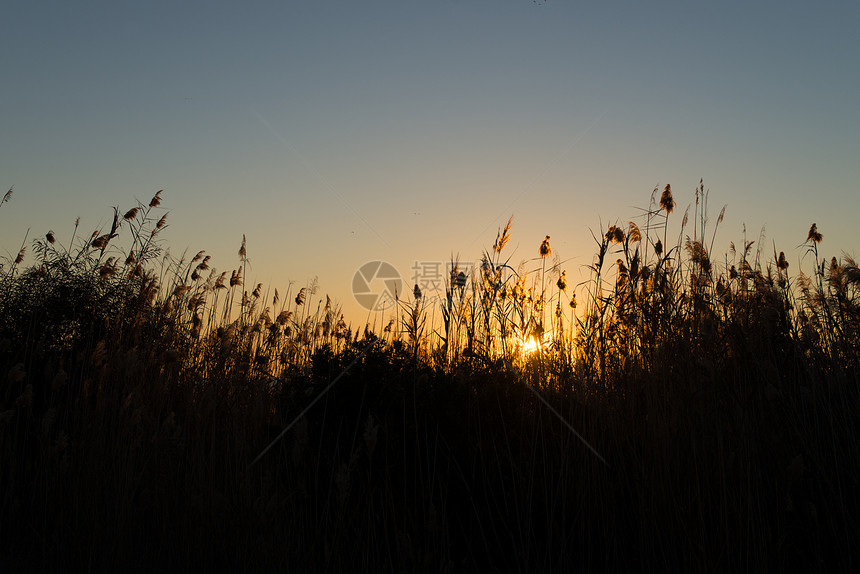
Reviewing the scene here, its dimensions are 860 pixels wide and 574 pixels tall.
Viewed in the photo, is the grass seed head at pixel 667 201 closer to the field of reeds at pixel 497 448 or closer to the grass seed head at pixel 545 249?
the field of reeds at pixel 497 448

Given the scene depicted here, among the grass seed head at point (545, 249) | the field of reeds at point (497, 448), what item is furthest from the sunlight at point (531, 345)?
the grass seed head at point (545, 249)

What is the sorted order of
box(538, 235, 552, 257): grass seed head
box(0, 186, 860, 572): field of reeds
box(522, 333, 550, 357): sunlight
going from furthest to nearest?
1. box(538, 235, 552, 257): grass seed head
2. box(522, 333, 550, 357): sunlight
3. box(0, 186, 860, 572): field of reeds

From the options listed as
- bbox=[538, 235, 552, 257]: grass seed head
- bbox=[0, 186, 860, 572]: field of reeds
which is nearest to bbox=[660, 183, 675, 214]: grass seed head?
bbox=[0, 186, 860, 572]: field of reeds

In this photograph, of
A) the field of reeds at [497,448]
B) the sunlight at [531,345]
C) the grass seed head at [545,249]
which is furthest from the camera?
the grass seed head at [545,249]

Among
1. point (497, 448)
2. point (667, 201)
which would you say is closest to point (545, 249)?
point (667, 201)

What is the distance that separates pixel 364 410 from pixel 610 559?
4.23ft

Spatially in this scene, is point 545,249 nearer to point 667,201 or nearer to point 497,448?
point 667,201

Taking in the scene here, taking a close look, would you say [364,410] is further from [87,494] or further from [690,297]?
[690,297]

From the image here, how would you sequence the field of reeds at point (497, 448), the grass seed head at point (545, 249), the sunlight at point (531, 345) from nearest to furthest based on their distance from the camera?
the field of reeds at point (497, 448), the sunlight at point (531, 345), the grass seed head at point (545, 249)

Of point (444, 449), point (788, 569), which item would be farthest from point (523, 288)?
point (788, 569)

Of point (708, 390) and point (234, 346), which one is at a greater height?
point (234, 346)

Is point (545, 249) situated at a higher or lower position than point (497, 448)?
higher

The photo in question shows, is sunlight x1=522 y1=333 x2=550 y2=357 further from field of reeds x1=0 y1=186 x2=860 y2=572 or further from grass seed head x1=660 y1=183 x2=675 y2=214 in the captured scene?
grass seed head x1=660 y1=183 x2=675 y2=214

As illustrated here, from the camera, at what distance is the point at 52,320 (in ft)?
14.6
